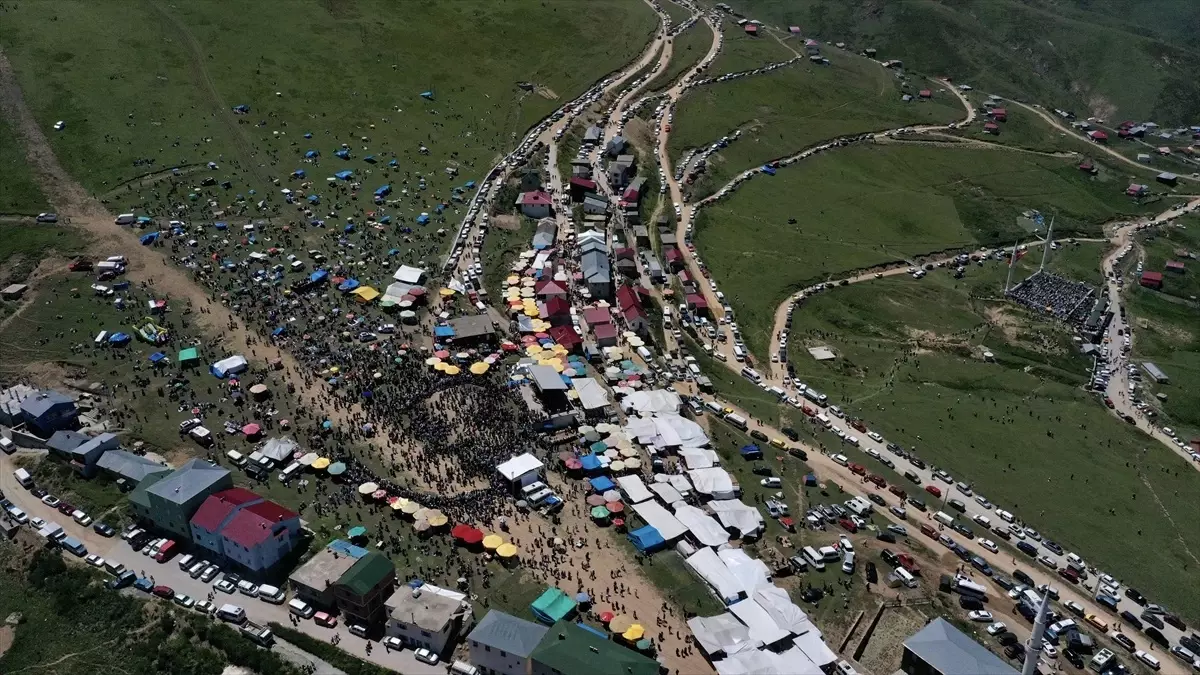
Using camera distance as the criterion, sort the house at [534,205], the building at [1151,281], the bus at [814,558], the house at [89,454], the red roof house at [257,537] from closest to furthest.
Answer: the red roof house at [257,537], the bus at [814,558], the house at [89,454], the house at [534,205], the building at [1151,281]

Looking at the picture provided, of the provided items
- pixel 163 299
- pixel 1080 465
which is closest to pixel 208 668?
pixel 163 299

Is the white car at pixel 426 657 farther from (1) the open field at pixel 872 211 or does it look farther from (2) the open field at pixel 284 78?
(2) the open field at pixel 284 78

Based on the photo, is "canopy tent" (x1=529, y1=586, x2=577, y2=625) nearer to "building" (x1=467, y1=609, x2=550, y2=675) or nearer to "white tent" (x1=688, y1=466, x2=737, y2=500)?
"building" (x1=467, y1=609, x2=550, y2=675)

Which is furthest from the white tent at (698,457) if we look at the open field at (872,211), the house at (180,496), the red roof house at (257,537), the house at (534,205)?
the house at (534,205)

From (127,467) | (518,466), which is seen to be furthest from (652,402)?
(127,467)

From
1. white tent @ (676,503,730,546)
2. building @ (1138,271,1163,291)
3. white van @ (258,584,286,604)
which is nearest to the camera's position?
white van @ (258,584,286,604)

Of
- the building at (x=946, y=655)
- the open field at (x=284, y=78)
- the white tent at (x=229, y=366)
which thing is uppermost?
the open field at (x=284, y=78)

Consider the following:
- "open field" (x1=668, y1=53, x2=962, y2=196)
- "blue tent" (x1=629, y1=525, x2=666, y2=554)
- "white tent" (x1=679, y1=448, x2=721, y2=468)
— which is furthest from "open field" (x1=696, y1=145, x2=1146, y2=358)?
"blue tent" (x1=629, y1=525, x2=666, y2=554)
